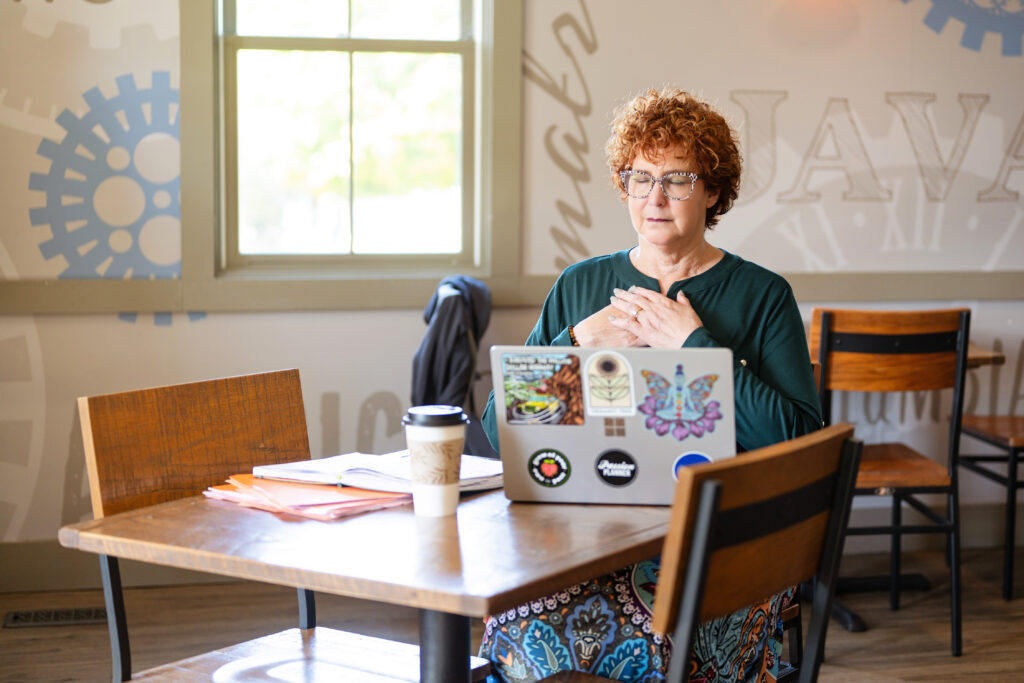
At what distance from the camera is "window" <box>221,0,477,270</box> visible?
364 centimetres

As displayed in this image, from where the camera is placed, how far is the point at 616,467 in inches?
57.9

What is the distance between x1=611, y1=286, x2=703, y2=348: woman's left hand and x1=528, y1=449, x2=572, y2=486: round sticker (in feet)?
1.26

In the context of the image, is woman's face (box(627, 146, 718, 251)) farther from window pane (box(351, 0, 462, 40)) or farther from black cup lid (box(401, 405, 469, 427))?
window pane (box(351, 0, 462, 40))

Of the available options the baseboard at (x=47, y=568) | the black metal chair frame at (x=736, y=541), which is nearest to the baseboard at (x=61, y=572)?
the baseboard at (x=47, y=568)

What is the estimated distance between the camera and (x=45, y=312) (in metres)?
3.39

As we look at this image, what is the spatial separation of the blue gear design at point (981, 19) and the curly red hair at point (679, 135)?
7.82ft

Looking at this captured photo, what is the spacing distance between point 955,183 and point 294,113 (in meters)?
2.46

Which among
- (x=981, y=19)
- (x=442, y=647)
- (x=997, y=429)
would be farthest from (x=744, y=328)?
(x=981, y=19)

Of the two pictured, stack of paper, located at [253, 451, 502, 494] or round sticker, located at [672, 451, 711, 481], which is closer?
round sticker, located at [672, 451, 711, 481]

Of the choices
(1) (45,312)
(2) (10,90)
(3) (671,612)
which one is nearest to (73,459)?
(1) (45,312)

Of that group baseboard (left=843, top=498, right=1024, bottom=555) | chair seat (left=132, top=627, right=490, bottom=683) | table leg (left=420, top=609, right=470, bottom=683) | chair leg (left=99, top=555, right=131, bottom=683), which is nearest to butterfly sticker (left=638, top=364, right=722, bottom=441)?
table leg (left=420, top=609, right=470, bottom=683)

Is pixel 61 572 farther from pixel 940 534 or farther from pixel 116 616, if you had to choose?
pixel 940 534

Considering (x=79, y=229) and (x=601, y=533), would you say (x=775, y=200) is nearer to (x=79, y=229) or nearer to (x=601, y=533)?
(x=79, y=229)

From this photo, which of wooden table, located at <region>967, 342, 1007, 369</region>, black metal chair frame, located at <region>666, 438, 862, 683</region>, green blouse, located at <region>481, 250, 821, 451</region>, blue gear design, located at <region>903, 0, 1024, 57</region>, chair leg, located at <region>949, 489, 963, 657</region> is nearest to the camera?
black metal chair frame, located at <region>666, 438, 862, 683</region>
